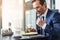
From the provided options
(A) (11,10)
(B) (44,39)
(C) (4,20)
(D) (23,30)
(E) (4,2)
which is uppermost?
(E) (4,2)

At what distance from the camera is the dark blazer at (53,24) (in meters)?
1.35

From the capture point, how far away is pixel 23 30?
143cm

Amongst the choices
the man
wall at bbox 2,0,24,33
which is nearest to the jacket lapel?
the man

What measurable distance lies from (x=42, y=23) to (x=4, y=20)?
18.9 inches

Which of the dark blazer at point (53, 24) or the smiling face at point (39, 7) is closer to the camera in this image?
the dark blazer at point (53, 24)

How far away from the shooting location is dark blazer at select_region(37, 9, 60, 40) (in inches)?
53.2

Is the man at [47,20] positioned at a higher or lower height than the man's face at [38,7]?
lower

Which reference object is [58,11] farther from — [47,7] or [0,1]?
[0,1]

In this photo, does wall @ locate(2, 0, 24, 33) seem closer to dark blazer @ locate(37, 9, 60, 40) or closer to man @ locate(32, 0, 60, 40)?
man @ locate(32, 0, 60, 40)

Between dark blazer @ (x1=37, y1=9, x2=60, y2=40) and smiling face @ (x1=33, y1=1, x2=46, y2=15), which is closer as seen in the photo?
dark blazer @ (x1=37, y1=9, x2=60, y2=40)

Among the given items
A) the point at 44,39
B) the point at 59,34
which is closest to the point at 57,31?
the point at 59,34

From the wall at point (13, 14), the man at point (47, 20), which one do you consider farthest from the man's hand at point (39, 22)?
the wall at point (13, 14)

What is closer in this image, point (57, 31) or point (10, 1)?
Result: point (57, 31)

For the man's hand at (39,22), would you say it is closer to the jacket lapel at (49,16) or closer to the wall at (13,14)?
the jacket lapel at (49,16)
